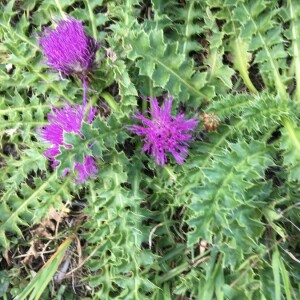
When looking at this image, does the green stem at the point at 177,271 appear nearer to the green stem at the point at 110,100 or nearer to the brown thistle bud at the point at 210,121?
the brown thistle bud at the point at 210,121

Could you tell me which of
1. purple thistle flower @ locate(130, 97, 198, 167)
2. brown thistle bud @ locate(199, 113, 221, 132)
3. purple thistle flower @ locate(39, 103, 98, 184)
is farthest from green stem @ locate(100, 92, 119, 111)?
brown thistle bud @ locate(199, 113, 221, 132)

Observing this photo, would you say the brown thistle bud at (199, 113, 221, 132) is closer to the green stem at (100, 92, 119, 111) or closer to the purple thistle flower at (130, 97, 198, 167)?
the purple thistle flower at (130, 97, 198, 167)

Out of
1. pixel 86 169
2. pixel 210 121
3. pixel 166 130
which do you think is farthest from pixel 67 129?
pixel 210 121

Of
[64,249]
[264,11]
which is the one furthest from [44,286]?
[264,11]

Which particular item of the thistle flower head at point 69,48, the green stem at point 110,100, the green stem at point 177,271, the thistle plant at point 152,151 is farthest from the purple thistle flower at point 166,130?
the green stem at point 177,271

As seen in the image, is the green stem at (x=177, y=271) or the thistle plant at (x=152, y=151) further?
the green stem at (x=177, y=271)

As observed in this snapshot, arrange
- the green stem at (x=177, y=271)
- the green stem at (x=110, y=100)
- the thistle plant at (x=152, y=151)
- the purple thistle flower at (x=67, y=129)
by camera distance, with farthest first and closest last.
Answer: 1. the green stem at (x=110, y=100)
2. the green stem at (x=177, y=271)
3. the purple thistle flower at (x=67, y=129)
4. the thistle plant at (x=152, y=151)

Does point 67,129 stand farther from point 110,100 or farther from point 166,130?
point 166,130
